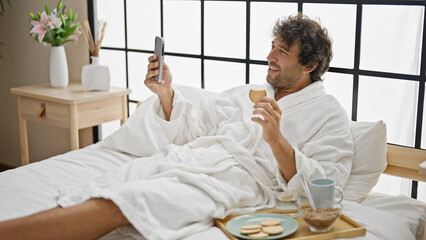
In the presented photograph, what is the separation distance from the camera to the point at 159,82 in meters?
2.45

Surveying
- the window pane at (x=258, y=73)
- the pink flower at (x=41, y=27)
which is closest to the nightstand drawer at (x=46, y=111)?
the pink flower at (x=41, y=27)

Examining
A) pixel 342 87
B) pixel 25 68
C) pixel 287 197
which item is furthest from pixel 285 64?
pixel 25 68

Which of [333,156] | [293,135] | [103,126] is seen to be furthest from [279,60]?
[103,126]

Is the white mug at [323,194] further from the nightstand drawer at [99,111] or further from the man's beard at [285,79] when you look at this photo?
the nightstand drawer at [99,111]

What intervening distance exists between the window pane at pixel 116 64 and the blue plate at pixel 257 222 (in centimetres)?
186

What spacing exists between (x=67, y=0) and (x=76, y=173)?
1.64 metres

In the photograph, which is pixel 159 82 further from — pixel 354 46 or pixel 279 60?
pixel 354 46

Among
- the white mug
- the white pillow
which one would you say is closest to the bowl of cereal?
the white mug

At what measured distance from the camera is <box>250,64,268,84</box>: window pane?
2771 millimetres

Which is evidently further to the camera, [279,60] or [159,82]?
[159,82]

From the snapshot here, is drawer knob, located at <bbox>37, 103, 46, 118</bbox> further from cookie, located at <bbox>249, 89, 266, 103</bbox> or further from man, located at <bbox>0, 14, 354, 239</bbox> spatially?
cookie, located at <bbox>249, 89, 266, 103</bbox>

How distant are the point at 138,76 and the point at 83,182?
131 cm

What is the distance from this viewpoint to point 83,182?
2.18 meters

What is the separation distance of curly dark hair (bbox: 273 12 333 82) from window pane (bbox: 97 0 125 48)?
4.61ft
